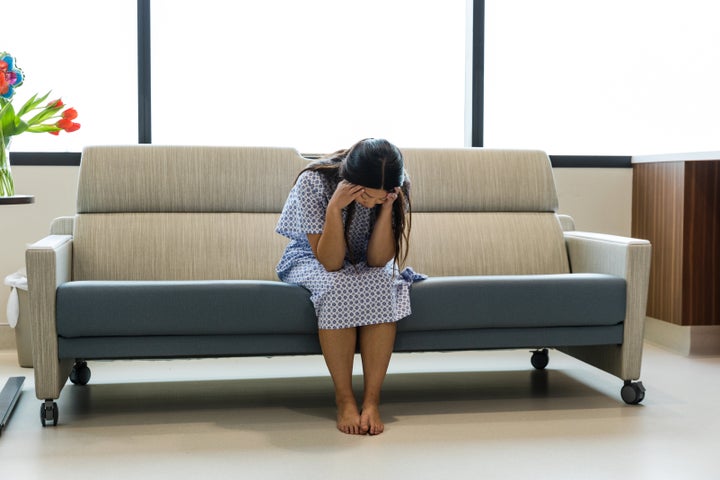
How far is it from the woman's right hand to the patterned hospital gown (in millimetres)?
104

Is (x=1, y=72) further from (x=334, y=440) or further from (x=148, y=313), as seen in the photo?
(x=334, y=440)

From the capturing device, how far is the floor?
2.17 m

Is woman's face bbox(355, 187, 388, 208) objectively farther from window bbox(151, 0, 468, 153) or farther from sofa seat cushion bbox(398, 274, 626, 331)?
window bbox(151, 0, 468, 153)

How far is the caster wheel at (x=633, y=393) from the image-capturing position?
9.18 ft

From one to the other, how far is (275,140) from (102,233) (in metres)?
1.20

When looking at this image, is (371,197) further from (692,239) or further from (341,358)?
(692,239)

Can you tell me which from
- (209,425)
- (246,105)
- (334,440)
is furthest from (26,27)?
(334,440)

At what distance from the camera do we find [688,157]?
361 cm

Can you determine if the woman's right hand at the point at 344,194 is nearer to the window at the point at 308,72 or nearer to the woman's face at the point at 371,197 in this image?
the woman's face at the point at 371,197

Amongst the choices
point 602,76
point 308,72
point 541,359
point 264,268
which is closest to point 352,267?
point 264,268

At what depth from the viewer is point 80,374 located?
3.10 metres

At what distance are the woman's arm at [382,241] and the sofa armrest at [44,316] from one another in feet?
3.20

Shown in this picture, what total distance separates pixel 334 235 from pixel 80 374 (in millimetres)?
1233

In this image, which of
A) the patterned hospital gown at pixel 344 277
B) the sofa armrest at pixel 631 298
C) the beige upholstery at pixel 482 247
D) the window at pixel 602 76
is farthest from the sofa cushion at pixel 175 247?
the window at pixel 602 76
